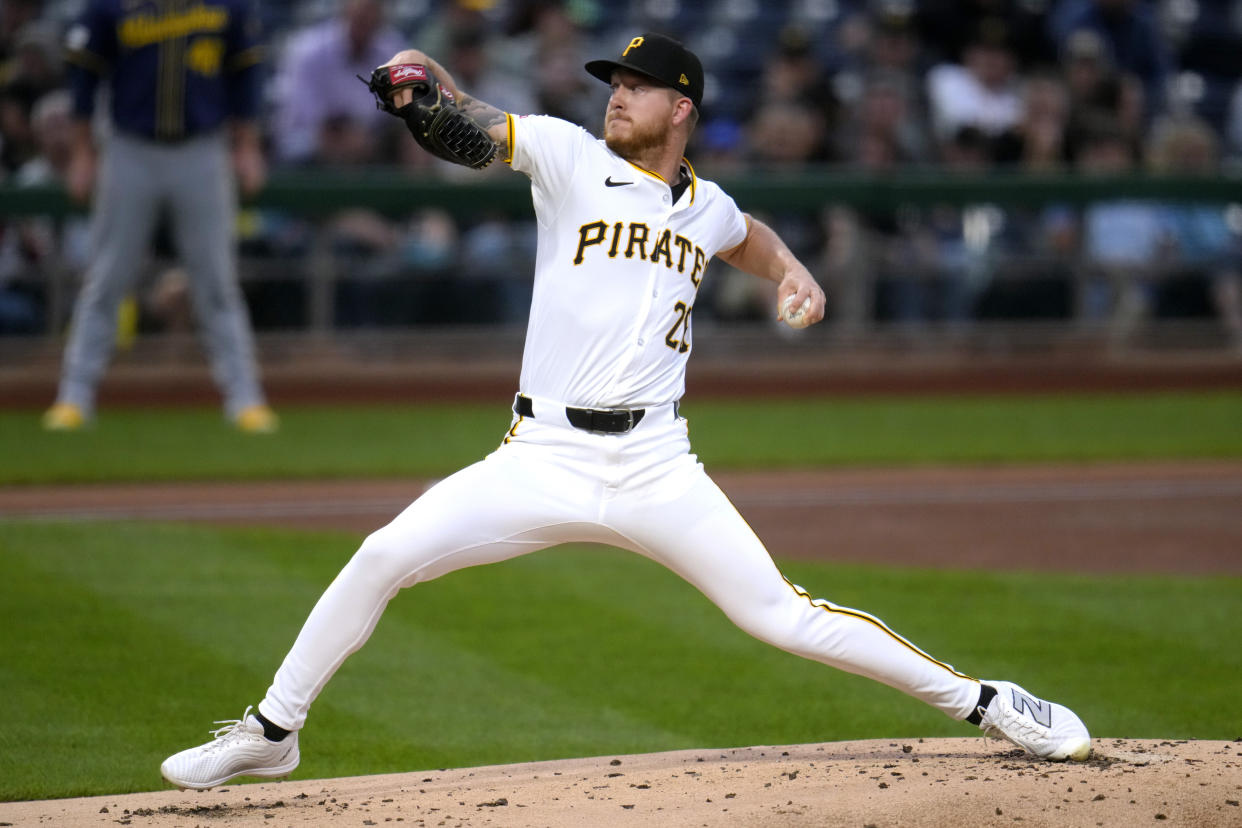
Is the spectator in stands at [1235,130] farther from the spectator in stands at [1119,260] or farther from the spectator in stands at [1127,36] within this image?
the spectator in stands at [1119,260]

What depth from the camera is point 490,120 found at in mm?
4008

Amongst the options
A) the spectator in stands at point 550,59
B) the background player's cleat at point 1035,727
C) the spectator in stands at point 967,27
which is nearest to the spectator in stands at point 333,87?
the spectator in stands at point 550,59

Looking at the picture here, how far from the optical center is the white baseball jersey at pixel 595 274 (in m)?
3.98

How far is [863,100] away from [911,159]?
64cm

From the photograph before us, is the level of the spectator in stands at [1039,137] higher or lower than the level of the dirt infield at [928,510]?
higher

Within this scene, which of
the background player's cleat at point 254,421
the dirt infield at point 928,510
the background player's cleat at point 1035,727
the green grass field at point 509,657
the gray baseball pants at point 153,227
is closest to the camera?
the background player's cleat at point 1035,727

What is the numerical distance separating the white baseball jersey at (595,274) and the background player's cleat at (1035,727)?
119cm

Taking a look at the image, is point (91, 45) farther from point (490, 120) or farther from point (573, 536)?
point (573, 536)

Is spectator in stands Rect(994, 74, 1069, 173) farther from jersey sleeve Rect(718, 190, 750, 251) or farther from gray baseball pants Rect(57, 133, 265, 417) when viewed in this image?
jersey sleeve Rect(718, 190, 750, 251)

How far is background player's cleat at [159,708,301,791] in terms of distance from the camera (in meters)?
3.87

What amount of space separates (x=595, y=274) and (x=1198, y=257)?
10.6 meters

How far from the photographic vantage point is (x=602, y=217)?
13.1 feet

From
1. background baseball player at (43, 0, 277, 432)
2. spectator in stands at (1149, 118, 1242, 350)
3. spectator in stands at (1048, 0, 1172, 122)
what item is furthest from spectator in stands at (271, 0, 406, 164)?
spectator in stands at (1048, 0, 1172, 122)

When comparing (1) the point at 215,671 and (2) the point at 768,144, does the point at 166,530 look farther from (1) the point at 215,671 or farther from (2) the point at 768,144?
(2) the point at 768,144
